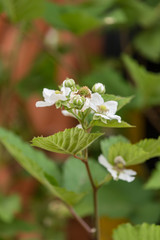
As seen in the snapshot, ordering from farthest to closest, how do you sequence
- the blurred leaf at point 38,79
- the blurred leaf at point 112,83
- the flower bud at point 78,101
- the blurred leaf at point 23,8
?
the blurred leaf at point 38,79
the blurred leaf at point 112,83
the blurred leaf at point 23,8
the flower bud at point 78,101

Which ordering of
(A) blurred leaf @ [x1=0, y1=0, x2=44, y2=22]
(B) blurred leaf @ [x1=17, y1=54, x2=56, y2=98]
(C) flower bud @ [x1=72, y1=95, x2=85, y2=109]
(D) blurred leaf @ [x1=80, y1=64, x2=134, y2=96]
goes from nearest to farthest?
1. (C) flower bud @ [x1=72, y1=95, x2=85, y2=109]
2. (A) blurred leaf @ [x1=0, y1=0, x2=44, y2=22]
3. (D) blurred leaf @ [x1=80, y1=64, x2=134, y2=96]
4. (B) blurred leaf @ [x1=17, y1=54, x2=56, y2=98]

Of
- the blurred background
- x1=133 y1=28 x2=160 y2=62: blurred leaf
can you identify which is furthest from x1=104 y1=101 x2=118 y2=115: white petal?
x1=133 y1=28 x2=160 y2=62: blurred leaf

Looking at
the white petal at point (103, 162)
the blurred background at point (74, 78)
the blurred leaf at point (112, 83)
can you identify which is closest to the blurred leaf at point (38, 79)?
the blurred background at point (74, 78)

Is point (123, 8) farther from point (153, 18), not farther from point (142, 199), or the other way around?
point (142, 199)

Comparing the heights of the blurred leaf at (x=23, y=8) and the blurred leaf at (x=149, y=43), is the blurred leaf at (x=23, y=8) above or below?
above

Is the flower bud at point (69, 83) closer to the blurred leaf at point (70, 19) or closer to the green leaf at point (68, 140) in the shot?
the green leaf at point (68, 140)

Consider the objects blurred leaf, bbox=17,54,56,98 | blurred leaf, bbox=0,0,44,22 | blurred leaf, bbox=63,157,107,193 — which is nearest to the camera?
blurred leaf, bbox=63,157,107,193

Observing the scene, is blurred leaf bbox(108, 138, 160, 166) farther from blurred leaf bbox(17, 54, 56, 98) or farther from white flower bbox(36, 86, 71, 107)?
blurred leaf bbox(17, 54, 56, 98)

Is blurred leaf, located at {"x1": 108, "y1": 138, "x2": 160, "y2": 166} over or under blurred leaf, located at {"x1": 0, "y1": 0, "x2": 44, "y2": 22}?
under

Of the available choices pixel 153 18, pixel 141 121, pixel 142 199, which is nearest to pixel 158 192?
pixel 142 199
